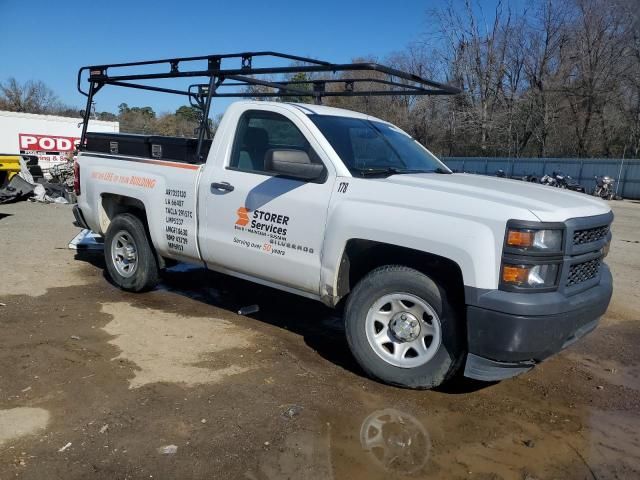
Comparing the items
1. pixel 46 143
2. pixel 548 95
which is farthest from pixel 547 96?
pixel 46 143

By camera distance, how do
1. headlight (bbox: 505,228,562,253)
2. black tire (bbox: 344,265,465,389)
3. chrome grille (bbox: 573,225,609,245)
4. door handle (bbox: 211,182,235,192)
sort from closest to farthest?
headlight (bbox: 505,228,562,253) < chrome grille (bbox: 573,225,609,245) < black tire (bbox: 344,265,465,389) < door handle (bbox: 211,182,235,192)

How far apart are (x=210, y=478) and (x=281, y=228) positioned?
217 cm

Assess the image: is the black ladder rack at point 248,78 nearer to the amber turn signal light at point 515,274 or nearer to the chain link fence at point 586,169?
the amber turn signal light at point 515,274

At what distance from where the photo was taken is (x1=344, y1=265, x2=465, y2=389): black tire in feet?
12.5

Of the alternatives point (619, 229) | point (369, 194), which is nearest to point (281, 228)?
point (369, 194)

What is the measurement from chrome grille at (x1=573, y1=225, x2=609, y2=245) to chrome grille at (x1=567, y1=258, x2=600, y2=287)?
154 millimetres

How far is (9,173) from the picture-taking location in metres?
14.8

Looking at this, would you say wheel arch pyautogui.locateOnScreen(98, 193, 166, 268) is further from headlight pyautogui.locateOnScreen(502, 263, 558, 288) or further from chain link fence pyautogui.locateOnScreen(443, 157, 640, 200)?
chain link fence pyautogui.locateOnScreen(443, 157, 640, 200)

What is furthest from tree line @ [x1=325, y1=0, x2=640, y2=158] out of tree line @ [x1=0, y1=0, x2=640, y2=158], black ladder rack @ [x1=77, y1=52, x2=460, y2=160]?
black ladder rack @ [x1=77, y1=52, x2=460, y2=160]

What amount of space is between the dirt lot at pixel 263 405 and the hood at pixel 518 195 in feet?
4.58

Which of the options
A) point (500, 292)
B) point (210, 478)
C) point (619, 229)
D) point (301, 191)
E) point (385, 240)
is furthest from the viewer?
point (619, 229)

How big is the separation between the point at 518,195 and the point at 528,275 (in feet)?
Answer: 2.06

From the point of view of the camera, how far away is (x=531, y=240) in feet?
11.3

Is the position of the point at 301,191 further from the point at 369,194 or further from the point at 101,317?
the point at 101,317
